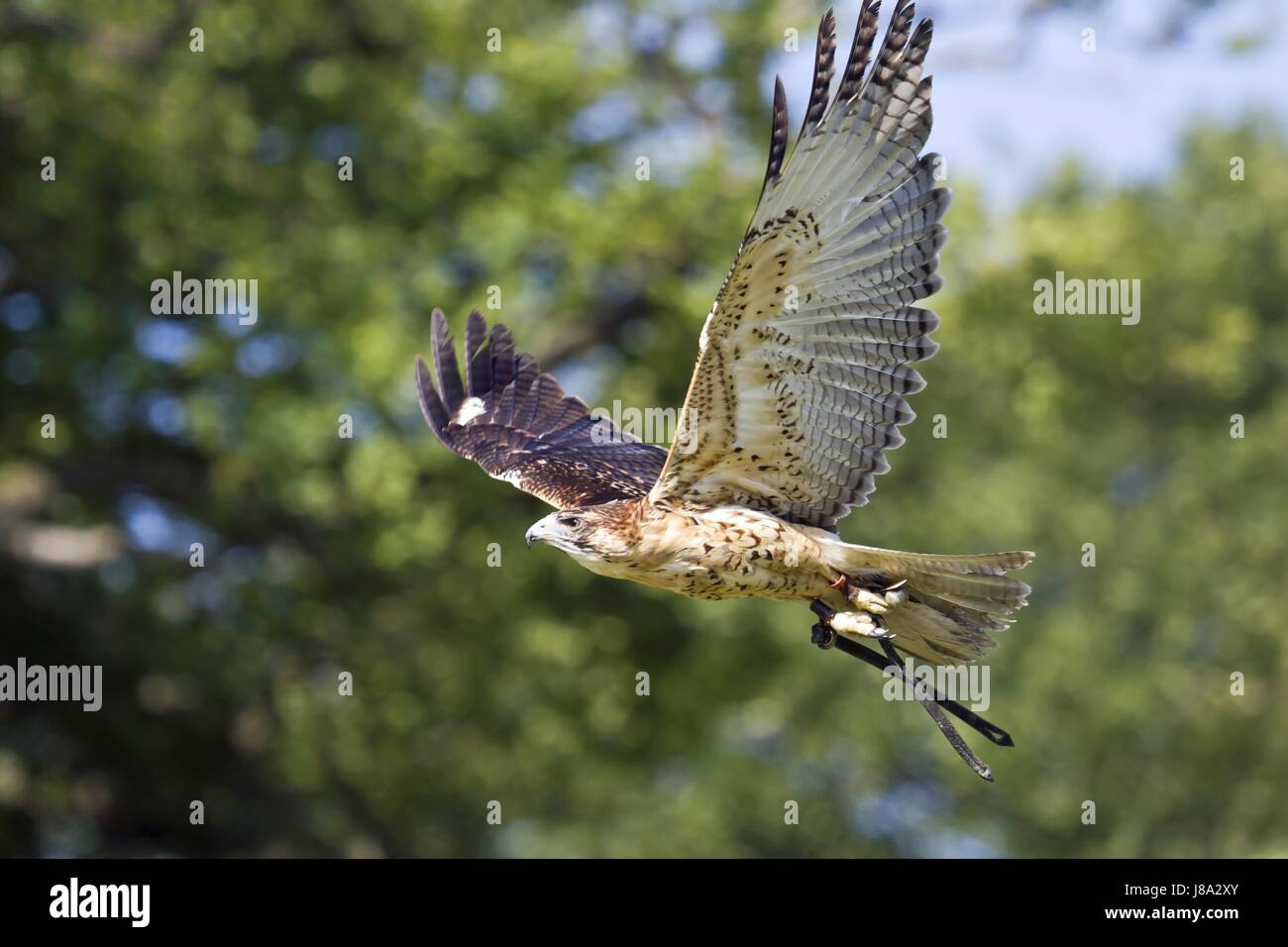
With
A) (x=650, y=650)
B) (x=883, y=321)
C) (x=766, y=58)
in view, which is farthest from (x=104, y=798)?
(x=883, y=321)

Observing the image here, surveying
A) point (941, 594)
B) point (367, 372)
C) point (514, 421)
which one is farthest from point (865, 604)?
point (367, 372)

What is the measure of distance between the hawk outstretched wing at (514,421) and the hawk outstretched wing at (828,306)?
3.76ft

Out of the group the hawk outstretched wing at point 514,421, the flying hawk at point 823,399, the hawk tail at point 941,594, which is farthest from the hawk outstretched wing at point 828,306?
the hawk outstretched wing at point 514,421

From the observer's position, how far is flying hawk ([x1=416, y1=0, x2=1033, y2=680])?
5203mm

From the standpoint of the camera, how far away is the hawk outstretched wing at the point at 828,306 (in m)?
5.18

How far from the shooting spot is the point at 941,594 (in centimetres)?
572

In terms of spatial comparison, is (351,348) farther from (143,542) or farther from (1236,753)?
(1236,753)

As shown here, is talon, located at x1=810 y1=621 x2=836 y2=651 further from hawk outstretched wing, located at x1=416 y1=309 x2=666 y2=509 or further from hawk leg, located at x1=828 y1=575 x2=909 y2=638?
hawk outstretched wing, located at x1=416 y1=309 x2=666 y2=509

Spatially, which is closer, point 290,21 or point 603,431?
point 603,431

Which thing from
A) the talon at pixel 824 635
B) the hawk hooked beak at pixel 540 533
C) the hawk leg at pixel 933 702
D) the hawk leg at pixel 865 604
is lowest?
the hawk leg at pixel 933 702

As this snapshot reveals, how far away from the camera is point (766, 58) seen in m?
14.6

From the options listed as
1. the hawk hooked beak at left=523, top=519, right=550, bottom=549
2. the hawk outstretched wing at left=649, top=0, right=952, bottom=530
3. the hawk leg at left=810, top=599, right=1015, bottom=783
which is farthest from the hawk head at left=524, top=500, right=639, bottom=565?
the hawk leg at left=810, top=599, right=1015, bottom=783

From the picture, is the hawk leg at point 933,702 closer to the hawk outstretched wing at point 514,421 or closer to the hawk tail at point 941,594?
the hawk tail at point 941,594

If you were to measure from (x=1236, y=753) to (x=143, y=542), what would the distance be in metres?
12.5
